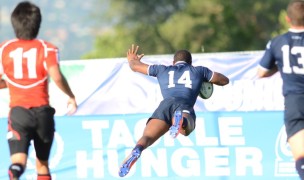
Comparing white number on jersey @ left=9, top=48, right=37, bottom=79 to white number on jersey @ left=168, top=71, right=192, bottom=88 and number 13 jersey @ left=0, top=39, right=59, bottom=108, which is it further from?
white number on jersey @ left=168, top=71, right=192, bottom=88

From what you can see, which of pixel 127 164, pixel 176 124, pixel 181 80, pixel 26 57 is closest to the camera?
pixel 26 57

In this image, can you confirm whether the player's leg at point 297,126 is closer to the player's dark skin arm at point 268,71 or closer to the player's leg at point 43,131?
the player's dark skin arm at point 268,71

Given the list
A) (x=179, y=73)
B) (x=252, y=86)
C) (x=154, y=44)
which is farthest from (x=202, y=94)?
(x=154, y=44)

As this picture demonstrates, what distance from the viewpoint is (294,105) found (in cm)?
921

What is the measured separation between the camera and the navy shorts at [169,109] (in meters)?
11.8

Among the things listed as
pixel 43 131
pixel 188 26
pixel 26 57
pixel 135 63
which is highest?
pixel 188 26

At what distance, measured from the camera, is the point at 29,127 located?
9.36 metres

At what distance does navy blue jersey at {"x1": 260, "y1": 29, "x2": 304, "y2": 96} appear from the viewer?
9188 millimetres

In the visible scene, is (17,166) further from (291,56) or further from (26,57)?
(291,56)

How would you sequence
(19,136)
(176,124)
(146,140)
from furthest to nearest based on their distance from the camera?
(176,124)
(146,140)
(19,136)

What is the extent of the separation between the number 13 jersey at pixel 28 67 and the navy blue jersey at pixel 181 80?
292 centimetres

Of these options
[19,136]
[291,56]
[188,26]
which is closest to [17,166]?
[19,136]

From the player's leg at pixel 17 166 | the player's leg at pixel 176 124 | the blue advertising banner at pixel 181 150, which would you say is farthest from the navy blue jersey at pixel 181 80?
the player's leg at pixel 17 166

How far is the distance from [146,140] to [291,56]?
→ 2.81 meters
